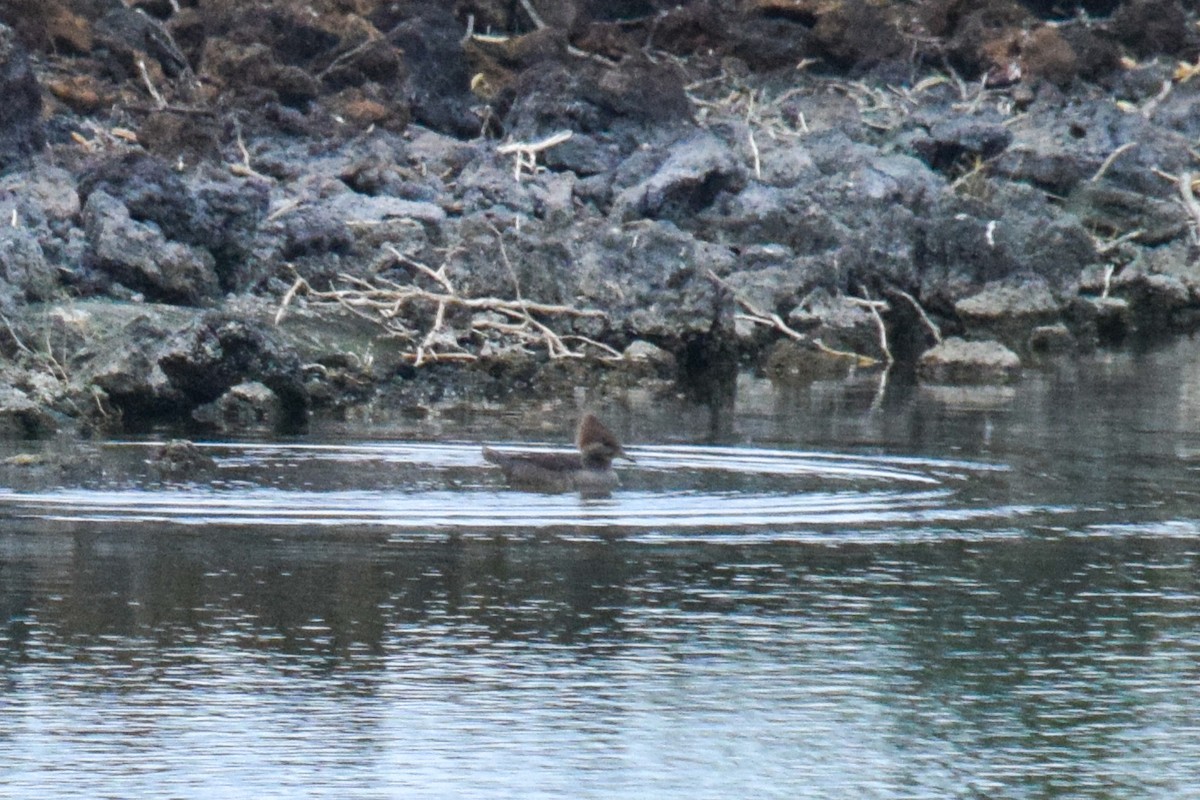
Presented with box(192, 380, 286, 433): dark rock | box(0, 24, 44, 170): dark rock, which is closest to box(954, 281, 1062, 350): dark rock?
box(192, 380, 286, 433): dark rock

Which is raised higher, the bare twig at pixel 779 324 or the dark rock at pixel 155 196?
the dark rock at pixel 155 196

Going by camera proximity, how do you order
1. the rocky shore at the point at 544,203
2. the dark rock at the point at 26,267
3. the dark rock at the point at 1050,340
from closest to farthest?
the dark rock at the point at 26,267 < the rocky shore at the point at 544,203 < the dark rock at the point at 1050,340

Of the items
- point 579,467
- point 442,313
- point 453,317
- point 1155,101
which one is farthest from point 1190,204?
point 579,467

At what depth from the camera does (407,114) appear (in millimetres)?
31812

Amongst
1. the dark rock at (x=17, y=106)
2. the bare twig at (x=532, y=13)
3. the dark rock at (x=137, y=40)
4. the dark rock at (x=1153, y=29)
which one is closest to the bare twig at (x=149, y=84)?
the dark rock at (x=137, y=40)

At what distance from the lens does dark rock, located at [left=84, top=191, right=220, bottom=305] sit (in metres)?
20.6

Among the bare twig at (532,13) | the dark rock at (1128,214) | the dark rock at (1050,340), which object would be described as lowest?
the dark rock at (1050,340)

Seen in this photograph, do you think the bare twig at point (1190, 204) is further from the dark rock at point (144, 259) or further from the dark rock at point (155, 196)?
the dark rock at point (144, 259)

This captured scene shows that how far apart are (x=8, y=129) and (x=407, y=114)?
24.7ft

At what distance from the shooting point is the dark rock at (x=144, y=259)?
20641mm

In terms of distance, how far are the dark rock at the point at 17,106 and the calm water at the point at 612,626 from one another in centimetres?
1014

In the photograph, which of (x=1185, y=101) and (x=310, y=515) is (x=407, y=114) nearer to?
(x=1185, y=101)

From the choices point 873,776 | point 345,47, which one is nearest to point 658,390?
point 873,776

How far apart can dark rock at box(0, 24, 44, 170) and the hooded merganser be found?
40.1 ft
